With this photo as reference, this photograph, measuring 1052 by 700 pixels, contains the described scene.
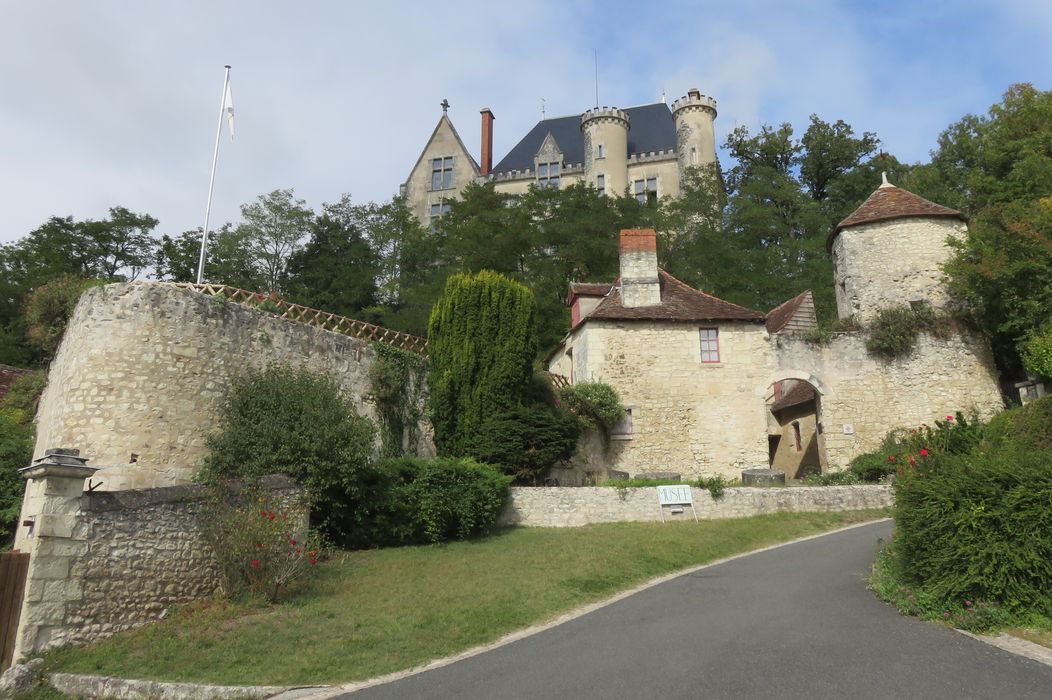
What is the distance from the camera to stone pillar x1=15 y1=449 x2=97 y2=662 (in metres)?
8.89

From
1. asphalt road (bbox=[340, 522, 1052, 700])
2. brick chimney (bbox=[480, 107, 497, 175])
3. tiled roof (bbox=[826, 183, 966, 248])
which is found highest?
brick chimney (bbox=[480, 107, 497, 175])

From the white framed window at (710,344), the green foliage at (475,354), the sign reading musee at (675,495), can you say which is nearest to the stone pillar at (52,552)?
the green foliage at (475,354)

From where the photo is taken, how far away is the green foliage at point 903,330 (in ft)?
74.0

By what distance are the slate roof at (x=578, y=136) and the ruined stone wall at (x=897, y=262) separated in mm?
27840

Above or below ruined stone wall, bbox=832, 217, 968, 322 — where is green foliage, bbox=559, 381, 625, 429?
below

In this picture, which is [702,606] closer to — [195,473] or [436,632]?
[436,632]

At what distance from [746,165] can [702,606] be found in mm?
41144

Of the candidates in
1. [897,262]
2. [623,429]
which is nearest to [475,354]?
[623,429]

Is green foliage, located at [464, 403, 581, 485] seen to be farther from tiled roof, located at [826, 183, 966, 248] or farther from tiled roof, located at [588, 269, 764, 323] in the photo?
tiled roof, located at [826, 183, 966, 248]

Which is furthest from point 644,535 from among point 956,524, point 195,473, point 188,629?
point 195,473

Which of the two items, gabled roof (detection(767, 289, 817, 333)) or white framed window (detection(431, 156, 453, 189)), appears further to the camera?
white framed window (detection(431, 156, 453, 189))

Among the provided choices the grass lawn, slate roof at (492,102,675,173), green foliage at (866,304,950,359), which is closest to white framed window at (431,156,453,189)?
slate roof at (492,102,675,173)

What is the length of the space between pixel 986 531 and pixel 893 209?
18145 millimetres

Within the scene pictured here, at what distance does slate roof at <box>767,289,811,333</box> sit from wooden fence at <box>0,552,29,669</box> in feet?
70.5
